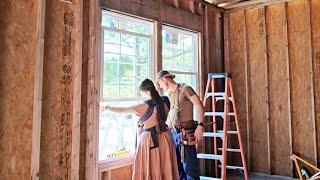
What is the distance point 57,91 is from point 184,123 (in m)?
1.63

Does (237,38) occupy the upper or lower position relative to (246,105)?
upper

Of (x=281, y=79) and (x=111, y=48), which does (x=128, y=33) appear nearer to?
(x=111, y=48)

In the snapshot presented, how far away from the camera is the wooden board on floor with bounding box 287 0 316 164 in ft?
16.1

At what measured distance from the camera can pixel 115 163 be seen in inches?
148

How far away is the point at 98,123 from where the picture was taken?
11.5 feet

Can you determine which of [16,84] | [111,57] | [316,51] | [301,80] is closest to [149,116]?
[111,57]

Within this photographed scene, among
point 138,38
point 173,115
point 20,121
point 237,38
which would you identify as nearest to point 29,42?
point 20,121

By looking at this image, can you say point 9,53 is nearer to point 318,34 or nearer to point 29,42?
point 29,42

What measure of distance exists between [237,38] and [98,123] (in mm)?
3377

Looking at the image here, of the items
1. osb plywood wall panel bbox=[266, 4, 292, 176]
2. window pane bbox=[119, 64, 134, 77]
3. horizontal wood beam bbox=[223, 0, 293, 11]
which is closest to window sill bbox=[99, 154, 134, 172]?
window pane bbox=[119, 64, 134, 77]

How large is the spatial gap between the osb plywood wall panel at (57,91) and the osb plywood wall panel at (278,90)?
11.6ft

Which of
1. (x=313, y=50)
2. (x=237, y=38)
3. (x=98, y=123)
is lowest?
(x=98, y=123)

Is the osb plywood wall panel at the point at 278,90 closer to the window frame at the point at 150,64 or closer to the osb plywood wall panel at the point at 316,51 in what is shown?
the osb plywood wall panel at the point at 316,51

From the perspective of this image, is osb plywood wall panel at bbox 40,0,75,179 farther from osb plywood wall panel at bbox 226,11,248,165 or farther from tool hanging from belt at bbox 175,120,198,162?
osb plywood wall panel at bbox 226,11,248,165
